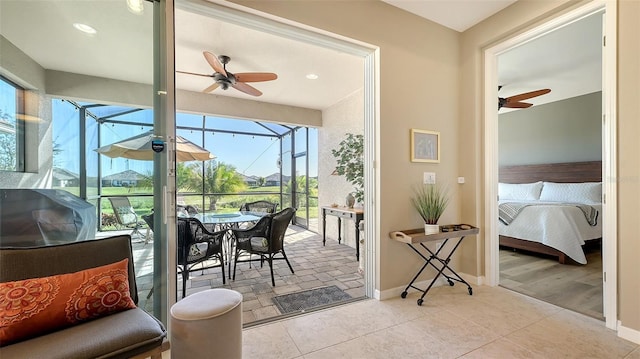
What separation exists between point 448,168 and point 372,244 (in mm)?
1285

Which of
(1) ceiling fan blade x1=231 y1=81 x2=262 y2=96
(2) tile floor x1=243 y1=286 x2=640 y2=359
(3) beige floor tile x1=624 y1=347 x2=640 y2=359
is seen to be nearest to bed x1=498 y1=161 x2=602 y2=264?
(2) tile floor x1=243 y1=286 x2=640 y2=359

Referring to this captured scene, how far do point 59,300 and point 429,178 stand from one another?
3003 mm

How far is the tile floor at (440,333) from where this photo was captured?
1.80 metres

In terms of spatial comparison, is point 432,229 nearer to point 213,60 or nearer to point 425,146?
point 425,146

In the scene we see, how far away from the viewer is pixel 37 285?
4.18 ft

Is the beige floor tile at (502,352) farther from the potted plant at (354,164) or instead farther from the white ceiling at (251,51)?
the white ceiling at (251,51)

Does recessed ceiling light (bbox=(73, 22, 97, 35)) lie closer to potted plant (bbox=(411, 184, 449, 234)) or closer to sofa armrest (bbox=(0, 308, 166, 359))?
sofa armrest (bbox=(0, 308, 166, 359))

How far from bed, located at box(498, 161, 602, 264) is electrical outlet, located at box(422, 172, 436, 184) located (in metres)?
2.09

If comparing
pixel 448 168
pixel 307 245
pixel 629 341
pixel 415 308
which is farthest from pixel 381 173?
pixel 307 245

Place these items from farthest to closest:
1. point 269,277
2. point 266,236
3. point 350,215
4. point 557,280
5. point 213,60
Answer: point 350,215 → point 269,277 → point 266,236 → point 557,280 → point 213,60

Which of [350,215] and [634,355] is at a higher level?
[350,215]

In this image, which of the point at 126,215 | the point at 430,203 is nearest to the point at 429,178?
the point at 430,203

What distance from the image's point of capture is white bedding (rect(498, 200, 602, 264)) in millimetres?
3553

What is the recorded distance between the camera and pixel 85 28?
1.73 m
